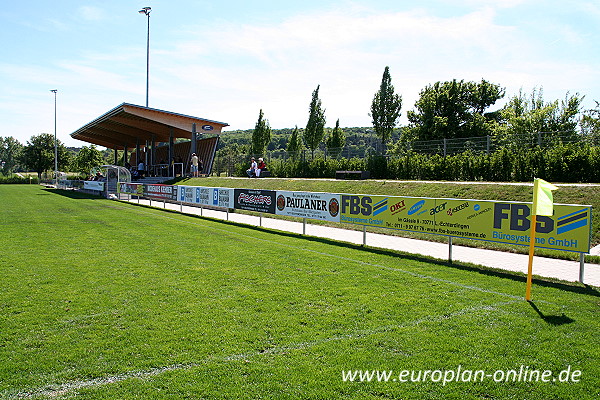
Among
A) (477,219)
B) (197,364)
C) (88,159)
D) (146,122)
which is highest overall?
(146,122)

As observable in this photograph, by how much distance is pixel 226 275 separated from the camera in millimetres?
8359

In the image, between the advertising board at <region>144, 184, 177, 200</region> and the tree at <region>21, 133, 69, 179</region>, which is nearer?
the advertising board at <region>144, 184, 177, 200</region>

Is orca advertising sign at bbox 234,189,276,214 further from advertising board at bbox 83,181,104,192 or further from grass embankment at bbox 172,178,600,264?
advertising board at bbox 83,181,104,192

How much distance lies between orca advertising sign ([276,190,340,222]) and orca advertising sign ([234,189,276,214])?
1.76 ft

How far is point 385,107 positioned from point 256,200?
21452 millimetres

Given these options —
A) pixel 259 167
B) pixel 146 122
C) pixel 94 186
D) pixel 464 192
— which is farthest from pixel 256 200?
pixel 146 122

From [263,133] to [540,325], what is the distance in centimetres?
5986

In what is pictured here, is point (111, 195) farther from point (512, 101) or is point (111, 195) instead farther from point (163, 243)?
point (512, 101)

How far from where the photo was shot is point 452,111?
2035 inches

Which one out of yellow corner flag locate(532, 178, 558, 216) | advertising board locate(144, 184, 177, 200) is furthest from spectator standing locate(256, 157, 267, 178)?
yellow corner flag locate(532, 178, 558, 216)

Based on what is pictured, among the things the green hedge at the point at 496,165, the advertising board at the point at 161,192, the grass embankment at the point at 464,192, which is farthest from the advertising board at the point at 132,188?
the green hedge at the point at 496,165

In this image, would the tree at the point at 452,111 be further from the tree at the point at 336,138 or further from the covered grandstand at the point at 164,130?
the covered grandstand at the point at 164,130

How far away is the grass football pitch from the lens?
410cm

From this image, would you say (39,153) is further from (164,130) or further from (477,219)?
(477,219)
